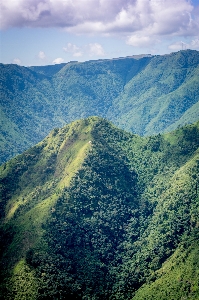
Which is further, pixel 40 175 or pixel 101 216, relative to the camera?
pixel 40 175

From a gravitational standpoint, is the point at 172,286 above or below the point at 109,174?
below

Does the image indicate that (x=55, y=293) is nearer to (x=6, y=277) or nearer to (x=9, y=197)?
(x=6, y=277)

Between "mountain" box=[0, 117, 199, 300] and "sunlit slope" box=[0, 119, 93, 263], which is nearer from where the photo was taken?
"mountain" box=[0, 117, 199, 300]

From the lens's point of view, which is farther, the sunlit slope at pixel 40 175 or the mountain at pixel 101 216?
the sunlit slope at pixel 40 175

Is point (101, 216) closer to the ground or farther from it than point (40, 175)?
closer to the ground

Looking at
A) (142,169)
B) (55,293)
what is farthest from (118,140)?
(55,293)

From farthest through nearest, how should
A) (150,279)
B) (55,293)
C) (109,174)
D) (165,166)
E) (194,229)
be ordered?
(165,166)
(109,174)
(194,229)
(150,279)
(55,293)

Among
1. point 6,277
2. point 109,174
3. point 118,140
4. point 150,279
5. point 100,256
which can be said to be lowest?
point 150,279

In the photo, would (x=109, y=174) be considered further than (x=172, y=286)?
Yes
